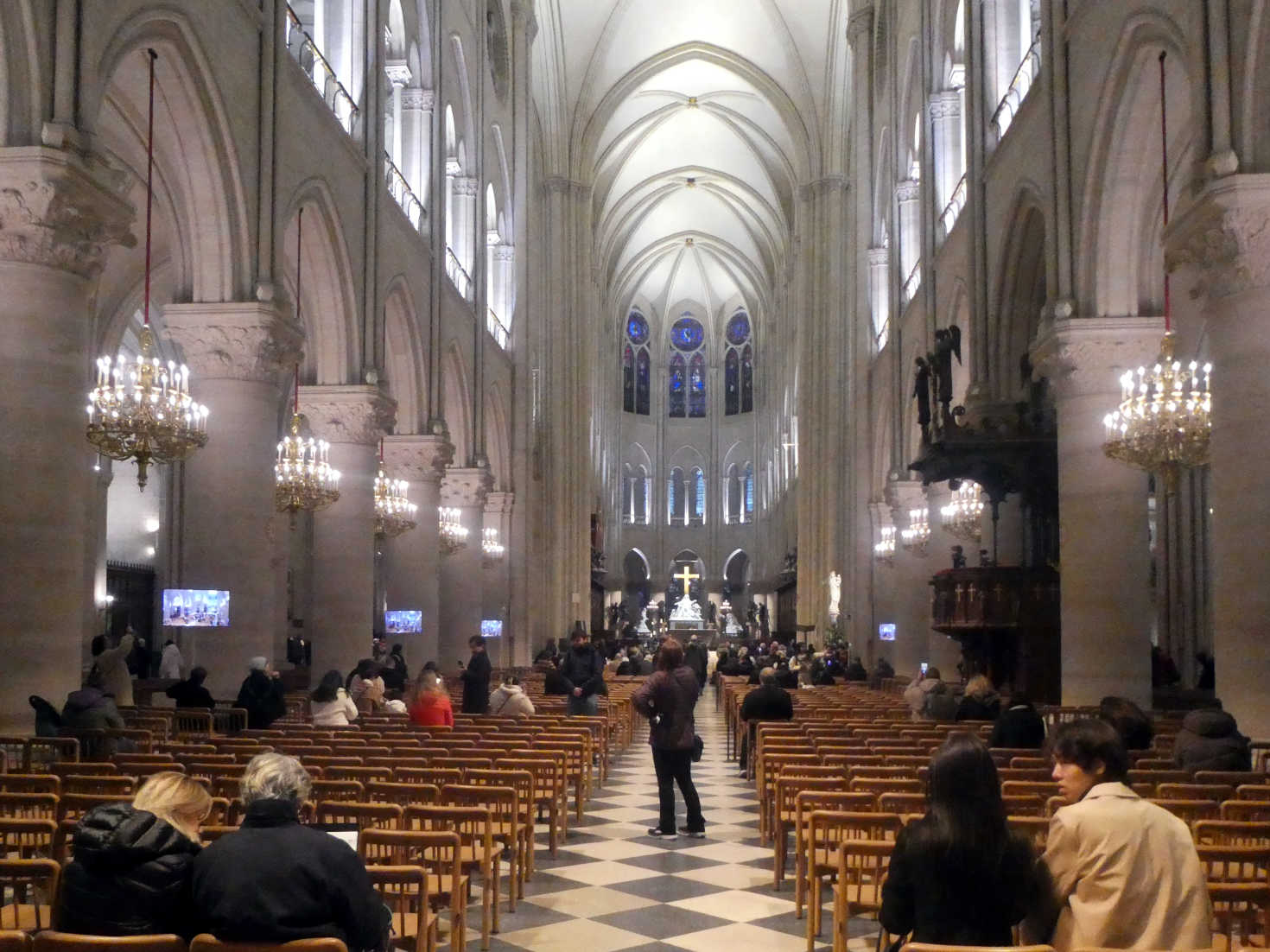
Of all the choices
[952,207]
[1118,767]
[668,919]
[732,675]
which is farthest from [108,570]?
[1118,767]

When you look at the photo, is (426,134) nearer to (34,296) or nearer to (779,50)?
(34,296)

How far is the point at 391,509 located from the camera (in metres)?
21.6

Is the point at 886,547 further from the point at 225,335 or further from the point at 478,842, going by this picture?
the point at 478,842

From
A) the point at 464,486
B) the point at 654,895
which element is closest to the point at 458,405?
the point at 464,486

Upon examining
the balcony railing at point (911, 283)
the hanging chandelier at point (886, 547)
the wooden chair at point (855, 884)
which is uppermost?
the balcony railing at point (911, 283)

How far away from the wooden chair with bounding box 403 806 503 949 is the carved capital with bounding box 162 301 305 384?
877 centimetres

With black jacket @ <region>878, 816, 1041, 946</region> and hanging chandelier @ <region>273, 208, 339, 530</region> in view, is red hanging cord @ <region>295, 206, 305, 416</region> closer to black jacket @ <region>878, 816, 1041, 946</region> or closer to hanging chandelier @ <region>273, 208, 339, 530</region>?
hanging chandelier @ <region>273, 208, 339, 530</region>

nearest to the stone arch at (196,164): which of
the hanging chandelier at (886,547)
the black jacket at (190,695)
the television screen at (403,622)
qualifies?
the black jacket at (190,695)

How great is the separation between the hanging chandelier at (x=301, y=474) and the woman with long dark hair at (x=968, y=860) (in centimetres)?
1437

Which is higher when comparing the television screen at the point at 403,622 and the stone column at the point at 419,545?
the stone column at the point at 419,545

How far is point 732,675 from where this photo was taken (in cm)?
2594

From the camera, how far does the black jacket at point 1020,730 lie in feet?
30.5

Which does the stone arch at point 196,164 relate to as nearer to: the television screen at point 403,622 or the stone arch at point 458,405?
the television screen at point 403,622

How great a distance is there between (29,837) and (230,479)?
9600 mm
